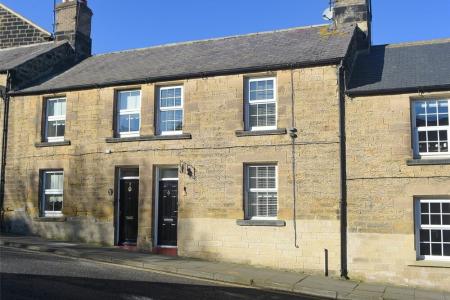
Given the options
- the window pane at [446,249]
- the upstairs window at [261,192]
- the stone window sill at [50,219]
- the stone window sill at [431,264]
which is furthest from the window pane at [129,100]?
the window pane at [446,249]

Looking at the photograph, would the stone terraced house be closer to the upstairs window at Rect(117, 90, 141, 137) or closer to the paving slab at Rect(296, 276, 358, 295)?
the upstairs window at Rect(117, 90, 141, 137)

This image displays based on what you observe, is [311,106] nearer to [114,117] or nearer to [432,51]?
[432,51]

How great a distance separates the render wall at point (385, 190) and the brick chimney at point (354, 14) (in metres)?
4.70

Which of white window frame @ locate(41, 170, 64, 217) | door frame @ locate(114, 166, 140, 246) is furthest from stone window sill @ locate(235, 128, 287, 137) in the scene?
white window frame @ locate(41, 170, 64, 217)

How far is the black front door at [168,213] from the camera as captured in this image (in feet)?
50.6

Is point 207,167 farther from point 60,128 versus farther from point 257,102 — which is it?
point 60,128

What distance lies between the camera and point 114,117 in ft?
54.0

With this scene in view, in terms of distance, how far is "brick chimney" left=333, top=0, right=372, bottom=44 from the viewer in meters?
17.2

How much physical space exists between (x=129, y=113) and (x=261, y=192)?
17.1 feet

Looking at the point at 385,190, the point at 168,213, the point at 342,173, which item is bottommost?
the point at 168,213

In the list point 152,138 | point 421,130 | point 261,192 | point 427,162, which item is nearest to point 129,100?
point 152,138

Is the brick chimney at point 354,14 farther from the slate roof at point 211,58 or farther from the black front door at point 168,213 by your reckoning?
the black front door at point 168,213

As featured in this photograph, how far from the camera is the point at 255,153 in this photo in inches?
564

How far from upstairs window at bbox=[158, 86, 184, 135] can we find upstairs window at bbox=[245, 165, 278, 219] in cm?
278
